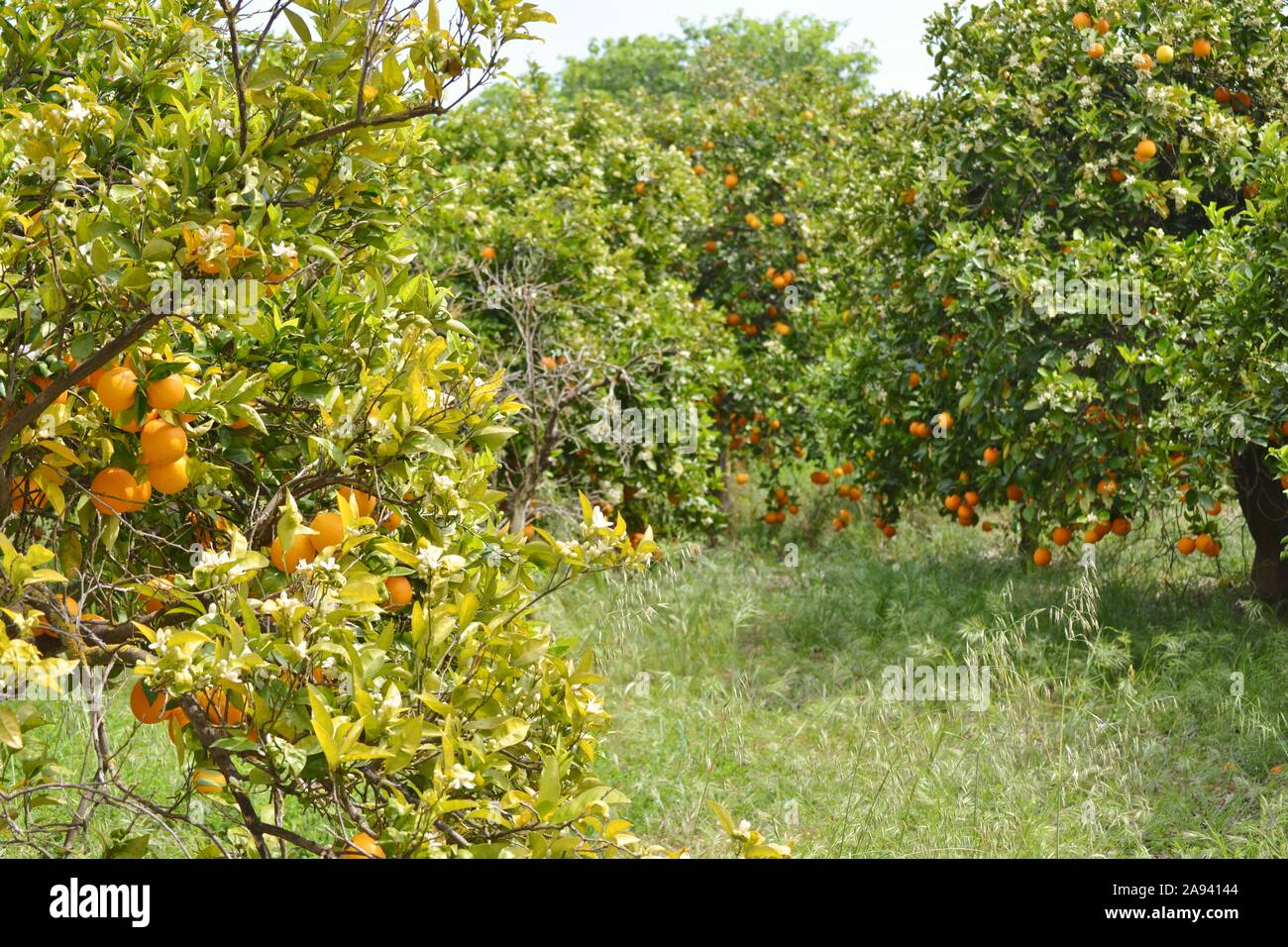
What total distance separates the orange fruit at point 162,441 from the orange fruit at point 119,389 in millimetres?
50

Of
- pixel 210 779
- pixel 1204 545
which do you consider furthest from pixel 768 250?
pixel 210 779

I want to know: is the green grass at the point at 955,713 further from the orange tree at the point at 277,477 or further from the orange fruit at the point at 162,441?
the orange fruit at the point at 162,441

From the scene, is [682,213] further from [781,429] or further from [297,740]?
[297,740]

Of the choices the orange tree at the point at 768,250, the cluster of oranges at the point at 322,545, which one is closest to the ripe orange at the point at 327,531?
the cluster of oranges at the point at 322,545

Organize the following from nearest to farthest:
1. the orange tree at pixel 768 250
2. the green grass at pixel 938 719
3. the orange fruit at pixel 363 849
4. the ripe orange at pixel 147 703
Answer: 1. the orange fruit at pixel 363 849
2. the ripe orange at pixel 147 703
3. the green grass at pixel 938 719
4. the orange tree at pixel 768 250

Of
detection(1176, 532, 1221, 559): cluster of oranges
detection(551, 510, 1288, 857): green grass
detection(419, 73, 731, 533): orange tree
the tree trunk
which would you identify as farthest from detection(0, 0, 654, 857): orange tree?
the tree trunk

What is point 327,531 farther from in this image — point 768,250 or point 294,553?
point 768,250

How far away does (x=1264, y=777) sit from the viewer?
15.2ft

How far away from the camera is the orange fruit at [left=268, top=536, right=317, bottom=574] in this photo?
198 cm

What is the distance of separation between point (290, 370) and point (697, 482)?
5.64 meters

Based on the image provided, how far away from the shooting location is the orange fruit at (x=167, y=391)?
6.21 feet

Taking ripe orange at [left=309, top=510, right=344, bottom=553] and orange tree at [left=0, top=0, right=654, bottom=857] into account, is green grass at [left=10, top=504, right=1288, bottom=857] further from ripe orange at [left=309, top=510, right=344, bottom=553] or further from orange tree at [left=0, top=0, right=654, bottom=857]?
ripe orange at [left=309, top=510, right=344, bottom=553]

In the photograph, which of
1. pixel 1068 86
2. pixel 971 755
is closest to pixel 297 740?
pixel 971 755

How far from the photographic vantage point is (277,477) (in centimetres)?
234
